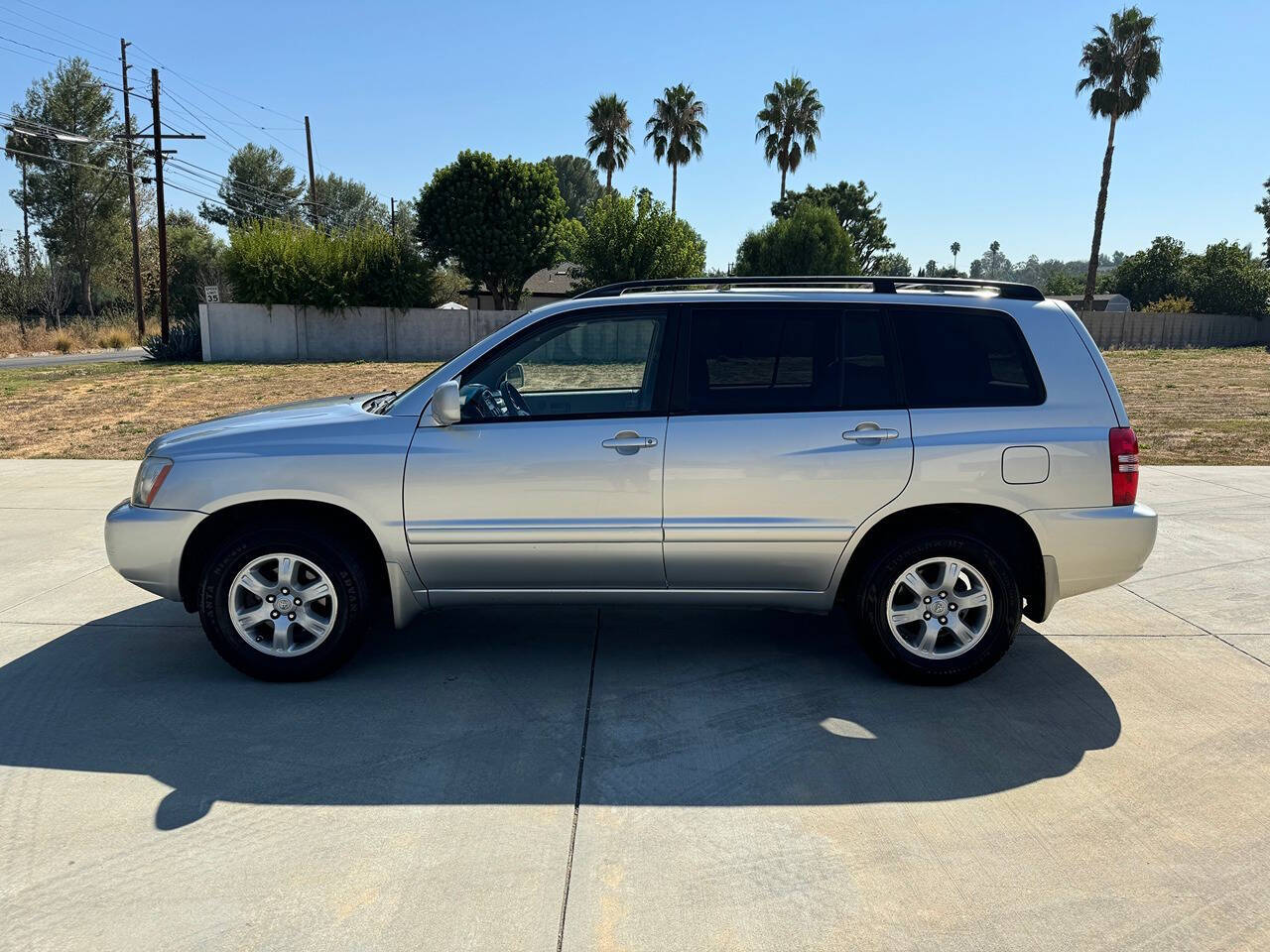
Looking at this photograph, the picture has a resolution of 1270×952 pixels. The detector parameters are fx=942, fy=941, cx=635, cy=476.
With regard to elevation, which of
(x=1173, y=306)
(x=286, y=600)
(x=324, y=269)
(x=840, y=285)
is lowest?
(x=286, y=600)

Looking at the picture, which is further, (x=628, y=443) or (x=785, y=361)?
(x=785, y=361)

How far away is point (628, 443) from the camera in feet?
14.2

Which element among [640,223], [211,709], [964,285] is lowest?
[211,709]

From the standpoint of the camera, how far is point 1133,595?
5.98 m

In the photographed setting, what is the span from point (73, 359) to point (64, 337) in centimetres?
592

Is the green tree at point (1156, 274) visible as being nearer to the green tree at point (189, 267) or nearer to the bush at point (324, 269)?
the bush at point (324, 269)

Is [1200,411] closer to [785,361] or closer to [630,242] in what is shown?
[785,361]

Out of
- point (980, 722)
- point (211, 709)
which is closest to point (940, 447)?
point (980, 722)

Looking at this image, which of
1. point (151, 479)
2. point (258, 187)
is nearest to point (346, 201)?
point (258, 187)

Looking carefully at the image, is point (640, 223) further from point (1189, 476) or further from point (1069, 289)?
point (1069, 289)

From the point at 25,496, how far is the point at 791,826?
27.8 ft

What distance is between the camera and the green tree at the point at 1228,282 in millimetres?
60781

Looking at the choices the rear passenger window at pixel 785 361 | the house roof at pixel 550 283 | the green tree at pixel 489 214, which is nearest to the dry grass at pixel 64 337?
the green tree at pixel 489 214

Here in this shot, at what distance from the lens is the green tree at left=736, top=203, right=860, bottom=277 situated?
41281 mm
